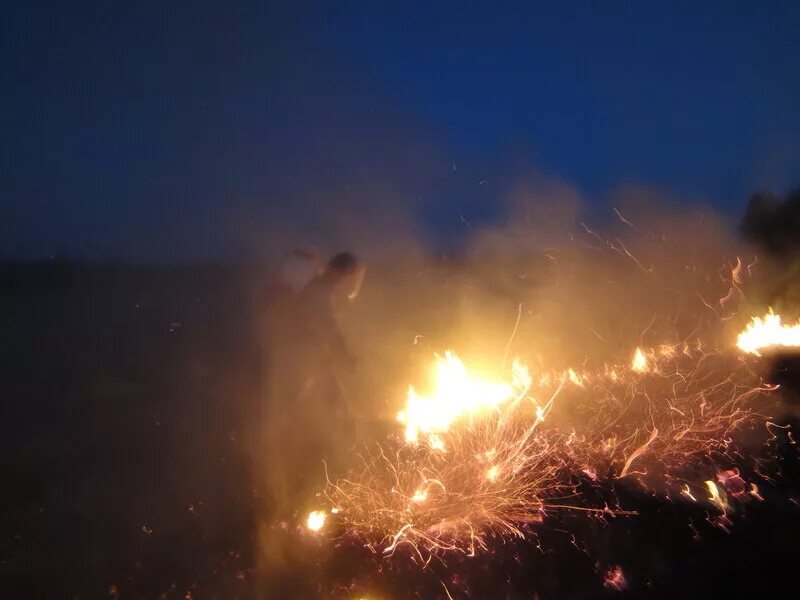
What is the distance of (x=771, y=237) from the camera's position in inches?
531

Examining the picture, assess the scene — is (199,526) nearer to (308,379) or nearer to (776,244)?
(308,379)

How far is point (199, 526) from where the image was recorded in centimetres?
387

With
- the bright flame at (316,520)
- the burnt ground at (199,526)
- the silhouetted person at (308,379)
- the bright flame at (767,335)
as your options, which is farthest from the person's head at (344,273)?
the bright flame at (767,335)

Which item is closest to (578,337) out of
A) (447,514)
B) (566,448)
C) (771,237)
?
(566,448)

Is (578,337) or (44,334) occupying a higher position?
(44,334)

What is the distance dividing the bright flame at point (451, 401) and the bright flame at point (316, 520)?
160cm

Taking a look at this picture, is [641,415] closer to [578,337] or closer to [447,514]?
[447,514]

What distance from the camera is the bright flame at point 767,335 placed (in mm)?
7305

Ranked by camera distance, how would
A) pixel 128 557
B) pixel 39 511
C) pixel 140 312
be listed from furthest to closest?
pixel 140 312 → pixel 39 511 → pixel 128 557

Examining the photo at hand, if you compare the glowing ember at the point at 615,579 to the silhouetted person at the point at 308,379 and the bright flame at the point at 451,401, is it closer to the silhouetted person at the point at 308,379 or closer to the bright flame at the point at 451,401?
the bright flame at the point at 451,401

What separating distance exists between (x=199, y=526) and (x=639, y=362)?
6.96 metres

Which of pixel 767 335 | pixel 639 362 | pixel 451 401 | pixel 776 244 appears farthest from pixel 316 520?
pixel 776 244

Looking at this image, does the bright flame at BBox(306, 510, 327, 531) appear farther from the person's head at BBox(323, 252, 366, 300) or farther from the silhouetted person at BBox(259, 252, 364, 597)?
the person's head at BBox(323, 252, 366, 300)

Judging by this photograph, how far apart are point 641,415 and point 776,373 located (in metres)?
2.25
